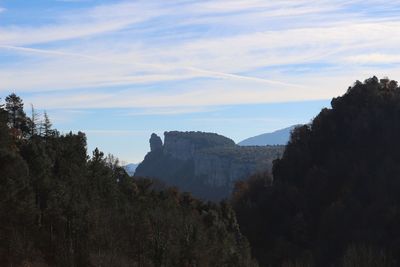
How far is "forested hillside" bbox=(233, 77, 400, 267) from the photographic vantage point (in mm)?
76062

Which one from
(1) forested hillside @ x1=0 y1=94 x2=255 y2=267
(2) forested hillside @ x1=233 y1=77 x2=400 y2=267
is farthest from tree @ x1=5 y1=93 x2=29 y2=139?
(2) forested hillside @ x1=233 y1=77 x2=400 y2=267

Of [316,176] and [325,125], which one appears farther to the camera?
[325,125]

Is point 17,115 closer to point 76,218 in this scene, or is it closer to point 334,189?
point 76,218

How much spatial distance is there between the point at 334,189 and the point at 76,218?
52.6 meters

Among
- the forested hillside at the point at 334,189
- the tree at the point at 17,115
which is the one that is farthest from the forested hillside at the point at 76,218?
the forested hillside at the point at 334,189

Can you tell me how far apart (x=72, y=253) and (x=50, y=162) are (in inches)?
276

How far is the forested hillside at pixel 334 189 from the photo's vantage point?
7606 cm

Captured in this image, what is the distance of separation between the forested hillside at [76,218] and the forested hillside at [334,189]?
19.9 meters

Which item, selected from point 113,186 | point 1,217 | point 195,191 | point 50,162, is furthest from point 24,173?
point 195,191

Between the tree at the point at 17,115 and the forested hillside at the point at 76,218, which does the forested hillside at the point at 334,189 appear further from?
the tree at the point at 17,115

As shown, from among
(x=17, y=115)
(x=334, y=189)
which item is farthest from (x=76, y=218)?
(x=334, y=189)

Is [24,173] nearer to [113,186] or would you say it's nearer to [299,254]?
[113,186]

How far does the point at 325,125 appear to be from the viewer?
95625 millimetres

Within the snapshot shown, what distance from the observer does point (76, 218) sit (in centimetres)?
4478
